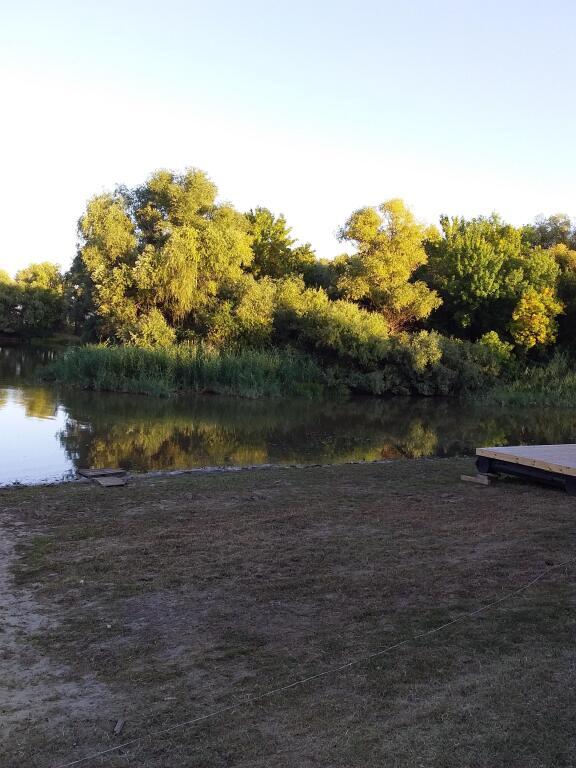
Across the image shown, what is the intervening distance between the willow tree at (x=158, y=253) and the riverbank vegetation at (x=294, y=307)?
61 mm

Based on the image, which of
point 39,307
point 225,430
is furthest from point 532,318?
point 39,307

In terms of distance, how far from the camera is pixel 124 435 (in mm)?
16672

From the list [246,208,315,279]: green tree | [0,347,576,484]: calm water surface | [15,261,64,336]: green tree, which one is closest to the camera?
[0,347,576,484]: calm water surface

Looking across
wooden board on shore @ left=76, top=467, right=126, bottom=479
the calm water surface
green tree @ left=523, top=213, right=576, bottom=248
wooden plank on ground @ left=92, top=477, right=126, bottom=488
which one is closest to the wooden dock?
the calm water surface

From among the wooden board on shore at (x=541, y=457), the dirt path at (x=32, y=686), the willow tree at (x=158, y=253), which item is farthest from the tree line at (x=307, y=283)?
the dirt path at (x=32, y=686)

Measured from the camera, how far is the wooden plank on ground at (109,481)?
32.7 feet

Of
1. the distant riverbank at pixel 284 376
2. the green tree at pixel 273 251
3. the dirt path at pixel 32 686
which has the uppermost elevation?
the green tree at pixel 273 251

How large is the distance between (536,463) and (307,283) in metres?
31.1

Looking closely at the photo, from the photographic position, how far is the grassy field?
3342mm

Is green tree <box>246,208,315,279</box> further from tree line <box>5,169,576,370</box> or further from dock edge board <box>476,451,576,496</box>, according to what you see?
dock edge board <box>476,451,576,496</box>

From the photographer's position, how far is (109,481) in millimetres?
10133

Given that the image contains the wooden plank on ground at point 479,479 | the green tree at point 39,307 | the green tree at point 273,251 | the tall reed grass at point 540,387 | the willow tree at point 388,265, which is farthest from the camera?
the green tree at point 39,307

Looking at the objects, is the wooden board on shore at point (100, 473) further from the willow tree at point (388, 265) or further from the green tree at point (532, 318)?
the green tree at point (532, 318)

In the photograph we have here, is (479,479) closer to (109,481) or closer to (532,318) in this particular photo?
(109,481)
